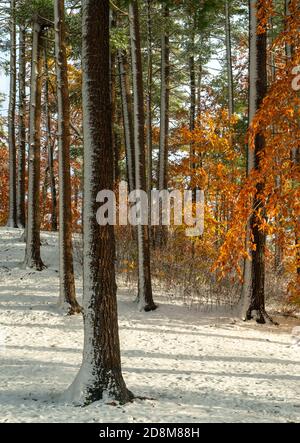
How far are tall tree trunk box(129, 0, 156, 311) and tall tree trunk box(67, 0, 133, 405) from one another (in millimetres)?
4874

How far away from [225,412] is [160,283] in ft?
25.3

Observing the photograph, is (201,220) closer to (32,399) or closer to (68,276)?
(68,276)

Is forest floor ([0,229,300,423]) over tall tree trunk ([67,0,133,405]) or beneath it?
beneath

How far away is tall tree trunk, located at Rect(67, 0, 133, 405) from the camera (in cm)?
495

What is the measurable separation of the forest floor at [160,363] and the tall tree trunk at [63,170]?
0.55 metres

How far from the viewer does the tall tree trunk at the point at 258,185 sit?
933cm

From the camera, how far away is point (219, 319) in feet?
32.2

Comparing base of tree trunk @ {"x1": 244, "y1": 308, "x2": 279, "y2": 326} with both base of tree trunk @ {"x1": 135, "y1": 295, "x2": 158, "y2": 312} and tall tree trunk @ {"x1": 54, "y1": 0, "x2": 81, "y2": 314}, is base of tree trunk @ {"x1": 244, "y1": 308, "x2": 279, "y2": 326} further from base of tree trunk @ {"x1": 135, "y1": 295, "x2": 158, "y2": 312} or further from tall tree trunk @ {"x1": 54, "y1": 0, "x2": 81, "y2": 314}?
tall tree trunk @ {"x1": 54, "y1": 0, "x2": 81, "y2": 314}

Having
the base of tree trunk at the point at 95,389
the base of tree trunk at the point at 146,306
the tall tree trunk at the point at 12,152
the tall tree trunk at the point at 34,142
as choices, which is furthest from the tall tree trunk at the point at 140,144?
the tall tree trunk at the point at 12,152

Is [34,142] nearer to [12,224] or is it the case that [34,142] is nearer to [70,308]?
[70,308]

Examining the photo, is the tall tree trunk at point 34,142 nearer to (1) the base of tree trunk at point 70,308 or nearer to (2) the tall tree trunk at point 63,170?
(2) the tall tree trunk at point 63,170

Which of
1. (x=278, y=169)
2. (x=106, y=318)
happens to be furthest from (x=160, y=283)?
(x=106, y=318)

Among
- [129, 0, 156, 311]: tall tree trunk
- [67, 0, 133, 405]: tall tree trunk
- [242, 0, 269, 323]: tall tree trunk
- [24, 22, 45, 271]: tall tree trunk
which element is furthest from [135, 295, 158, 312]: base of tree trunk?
[67, 0, 133, 405]: tall tree trunk

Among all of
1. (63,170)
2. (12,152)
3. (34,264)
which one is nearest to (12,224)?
(12,152)
